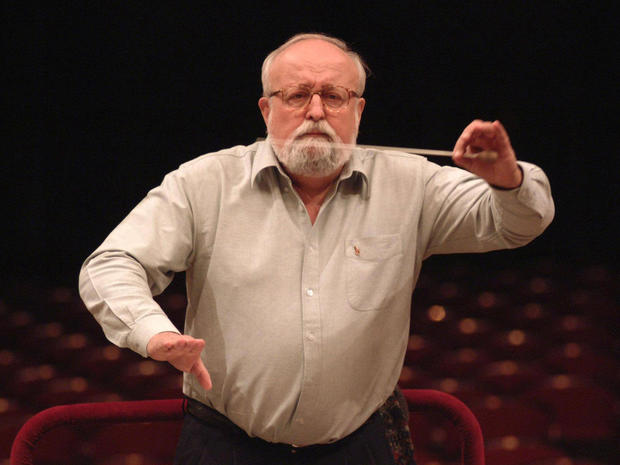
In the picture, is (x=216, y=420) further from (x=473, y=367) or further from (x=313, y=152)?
(x=473, y=367)

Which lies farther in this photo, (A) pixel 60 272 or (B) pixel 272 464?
(A) pixel 60 272

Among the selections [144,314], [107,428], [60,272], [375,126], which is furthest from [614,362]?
[60,272]

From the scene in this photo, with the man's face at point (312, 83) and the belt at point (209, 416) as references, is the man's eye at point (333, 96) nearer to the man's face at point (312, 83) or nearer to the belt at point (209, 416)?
the man's face at point (312, 83)

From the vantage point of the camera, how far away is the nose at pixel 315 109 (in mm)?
816

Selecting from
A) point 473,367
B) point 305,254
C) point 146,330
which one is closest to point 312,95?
point 305,254

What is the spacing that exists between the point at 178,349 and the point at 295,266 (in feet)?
0.67

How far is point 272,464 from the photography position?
779mm

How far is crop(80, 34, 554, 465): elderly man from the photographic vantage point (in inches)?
29.4

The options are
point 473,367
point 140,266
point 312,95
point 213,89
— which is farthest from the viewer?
point 213,89

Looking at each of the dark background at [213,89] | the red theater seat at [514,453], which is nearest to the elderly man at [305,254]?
the red theater seat at [514,453]

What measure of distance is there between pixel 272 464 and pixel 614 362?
1.20 meters

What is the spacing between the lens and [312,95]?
83 centimetres

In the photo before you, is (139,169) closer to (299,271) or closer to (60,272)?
(60,272)

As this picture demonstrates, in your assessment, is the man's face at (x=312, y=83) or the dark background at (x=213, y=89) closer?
the man's face at (x=312, y=83)
